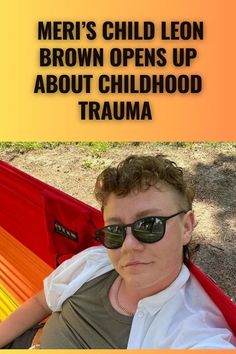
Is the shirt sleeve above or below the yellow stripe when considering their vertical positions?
above

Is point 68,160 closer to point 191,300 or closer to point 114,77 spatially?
point 114,77

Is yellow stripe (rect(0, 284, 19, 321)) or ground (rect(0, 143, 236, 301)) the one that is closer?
yellow stripe (rect(0, 284, 19, 321))

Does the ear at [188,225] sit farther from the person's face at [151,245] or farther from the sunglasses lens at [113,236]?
the sunglasses lens at [113,236]

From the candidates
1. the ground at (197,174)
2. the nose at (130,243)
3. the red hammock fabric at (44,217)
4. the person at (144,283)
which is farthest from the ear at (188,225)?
the ground at (197,174)

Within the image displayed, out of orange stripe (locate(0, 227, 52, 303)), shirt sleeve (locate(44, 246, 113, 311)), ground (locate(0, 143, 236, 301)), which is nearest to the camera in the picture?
shirt sleeve (locate(44, 246, 113, 311))

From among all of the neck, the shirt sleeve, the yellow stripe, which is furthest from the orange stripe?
the neck

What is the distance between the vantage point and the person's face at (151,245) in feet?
3.95

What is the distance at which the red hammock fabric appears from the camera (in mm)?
1782

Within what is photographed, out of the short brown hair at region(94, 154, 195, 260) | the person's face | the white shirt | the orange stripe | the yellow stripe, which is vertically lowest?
the yellow stripe

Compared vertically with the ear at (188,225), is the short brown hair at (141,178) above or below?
above

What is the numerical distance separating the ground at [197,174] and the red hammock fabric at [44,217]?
0.77 metres

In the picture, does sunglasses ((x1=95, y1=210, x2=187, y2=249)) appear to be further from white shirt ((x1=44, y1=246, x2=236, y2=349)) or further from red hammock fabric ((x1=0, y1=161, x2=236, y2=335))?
red hammock fabric ((x1=0, y1=161, x2=236, y2=335))

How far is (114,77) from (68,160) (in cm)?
177

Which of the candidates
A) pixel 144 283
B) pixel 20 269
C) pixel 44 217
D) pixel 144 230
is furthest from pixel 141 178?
pixel 20 269
